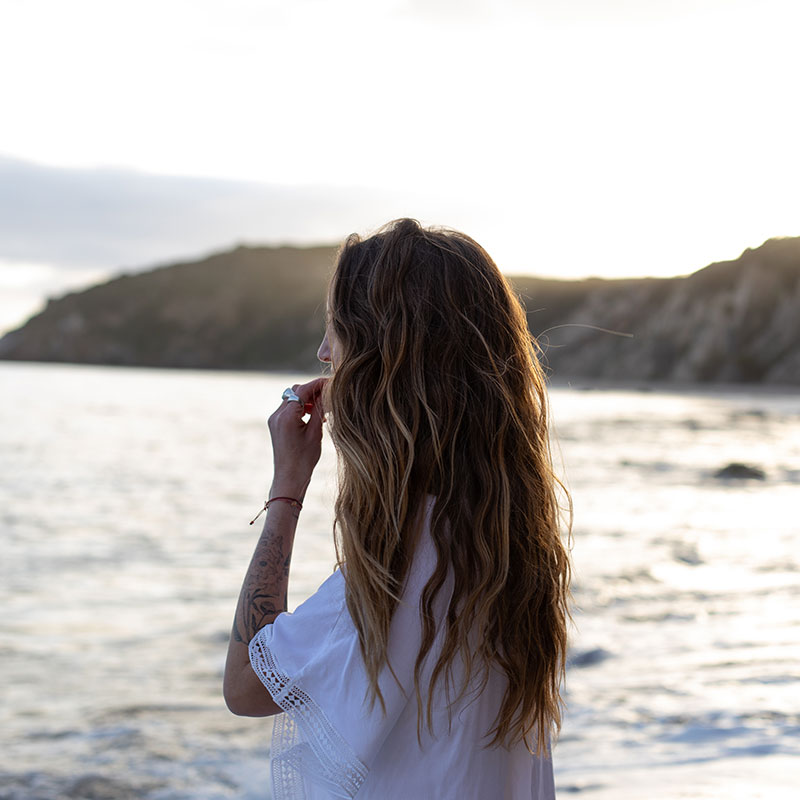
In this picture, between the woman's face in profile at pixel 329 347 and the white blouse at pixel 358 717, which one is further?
the woman's face in profile at pixel 329 347

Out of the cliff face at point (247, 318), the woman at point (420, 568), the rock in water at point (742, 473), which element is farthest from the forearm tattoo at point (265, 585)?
the cliff face at point (247, 318)

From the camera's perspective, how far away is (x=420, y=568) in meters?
1.34

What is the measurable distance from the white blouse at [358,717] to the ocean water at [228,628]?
431 mm

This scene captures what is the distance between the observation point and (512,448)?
1.45m

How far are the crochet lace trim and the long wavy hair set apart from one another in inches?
4.2

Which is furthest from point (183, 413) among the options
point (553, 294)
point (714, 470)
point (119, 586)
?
point (553, 294)

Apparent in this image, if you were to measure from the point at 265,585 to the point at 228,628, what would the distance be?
589 cm

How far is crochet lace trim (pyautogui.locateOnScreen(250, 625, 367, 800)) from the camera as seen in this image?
4.39ft

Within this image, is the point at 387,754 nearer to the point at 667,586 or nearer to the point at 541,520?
the point at 541,520

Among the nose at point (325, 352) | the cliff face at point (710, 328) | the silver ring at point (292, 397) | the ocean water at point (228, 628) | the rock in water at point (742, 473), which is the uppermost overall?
the cliff face at point (710, 328)

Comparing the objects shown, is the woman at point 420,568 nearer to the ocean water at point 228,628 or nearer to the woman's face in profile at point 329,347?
the woman's face in profile at point 329,347

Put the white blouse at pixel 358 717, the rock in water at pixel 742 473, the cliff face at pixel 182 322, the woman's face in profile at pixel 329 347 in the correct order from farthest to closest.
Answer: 1. the cliff face at pixel 182 322
2. the rock in water at pixel 742 473
3. the woman's face in profile at pixel 329 347
4. the white blouse at pixel 358 717

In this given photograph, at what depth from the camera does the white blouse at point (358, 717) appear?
132 cm

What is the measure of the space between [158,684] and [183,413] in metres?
32.7
